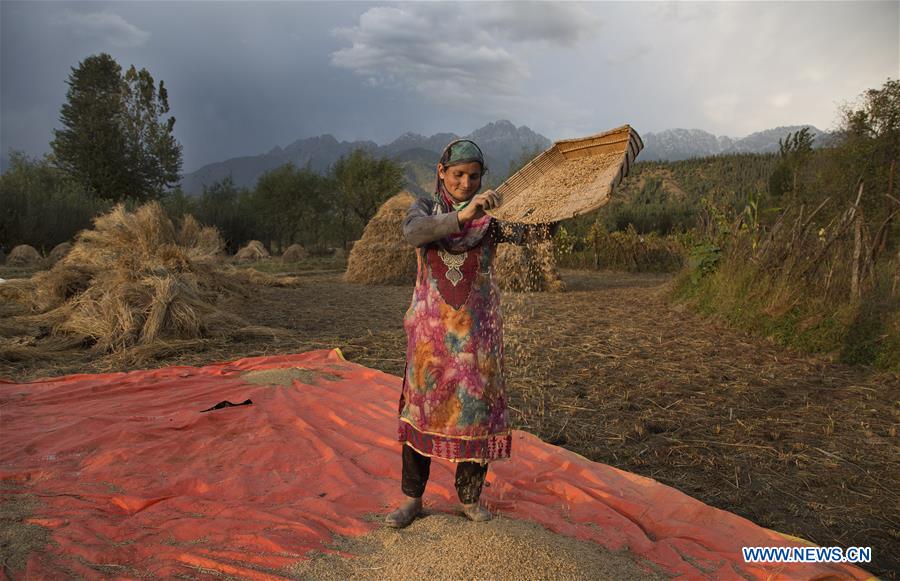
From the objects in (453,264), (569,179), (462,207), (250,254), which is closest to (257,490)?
(453,264)

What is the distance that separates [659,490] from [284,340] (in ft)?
16.1

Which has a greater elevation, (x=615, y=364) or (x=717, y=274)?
(x=717, y=274)

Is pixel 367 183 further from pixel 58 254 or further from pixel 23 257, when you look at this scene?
pixel 23 257

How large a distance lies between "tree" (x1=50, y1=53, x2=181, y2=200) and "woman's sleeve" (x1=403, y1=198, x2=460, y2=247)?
90.0 feet

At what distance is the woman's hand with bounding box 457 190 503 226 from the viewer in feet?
6.23

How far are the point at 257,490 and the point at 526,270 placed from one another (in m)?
8.68

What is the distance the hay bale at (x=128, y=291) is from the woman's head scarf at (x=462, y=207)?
4.79 meters

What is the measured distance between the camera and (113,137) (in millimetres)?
27641

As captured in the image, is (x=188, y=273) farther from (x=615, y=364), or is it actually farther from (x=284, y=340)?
(x=615, y=364)

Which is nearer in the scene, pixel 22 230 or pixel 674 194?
pixel 22 230

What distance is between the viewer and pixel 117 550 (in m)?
2.05

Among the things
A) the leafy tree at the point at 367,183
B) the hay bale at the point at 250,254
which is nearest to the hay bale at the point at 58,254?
the hay bale at the point at 250,254

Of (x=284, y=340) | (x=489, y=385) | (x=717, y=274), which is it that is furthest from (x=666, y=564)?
(x=717, y=274)

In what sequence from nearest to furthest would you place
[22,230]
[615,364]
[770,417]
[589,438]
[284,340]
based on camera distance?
[589,438]
[770,417]
[615,364]
[284,340]
[22,230]
